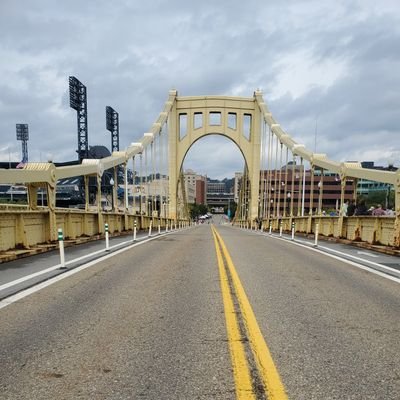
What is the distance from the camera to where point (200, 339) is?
4180 mm

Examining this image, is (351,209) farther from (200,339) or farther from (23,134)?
(23,134)

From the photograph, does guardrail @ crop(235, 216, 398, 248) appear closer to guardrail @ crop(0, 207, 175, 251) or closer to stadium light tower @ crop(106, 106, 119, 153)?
guardrail @ crop(0, 207, 175, 251)

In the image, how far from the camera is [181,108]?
67.6m

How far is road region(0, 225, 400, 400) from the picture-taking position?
3117 mm

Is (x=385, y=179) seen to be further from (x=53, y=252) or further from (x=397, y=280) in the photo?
(x=53, y=252)

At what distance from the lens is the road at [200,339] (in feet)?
10.2

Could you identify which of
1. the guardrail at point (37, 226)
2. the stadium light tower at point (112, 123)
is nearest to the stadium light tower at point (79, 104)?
the stadium light tower at point (112, 123)

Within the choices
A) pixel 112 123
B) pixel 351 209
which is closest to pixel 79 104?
pixel 112 123

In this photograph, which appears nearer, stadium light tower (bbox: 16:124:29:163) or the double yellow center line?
the double yellow center line

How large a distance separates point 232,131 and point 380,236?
Answer: 55.9m

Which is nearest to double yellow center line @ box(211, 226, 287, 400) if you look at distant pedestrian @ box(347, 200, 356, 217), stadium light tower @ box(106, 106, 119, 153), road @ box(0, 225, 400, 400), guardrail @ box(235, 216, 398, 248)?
road @ box(0, 225, 400, 400)

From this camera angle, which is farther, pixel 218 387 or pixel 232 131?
pixel 232 131

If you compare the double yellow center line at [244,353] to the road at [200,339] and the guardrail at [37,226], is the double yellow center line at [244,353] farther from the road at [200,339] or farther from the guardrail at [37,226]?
the guardrail at [37,226]

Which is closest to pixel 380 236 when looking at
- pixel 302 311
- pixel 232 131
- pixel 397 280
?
pixel 397 280
